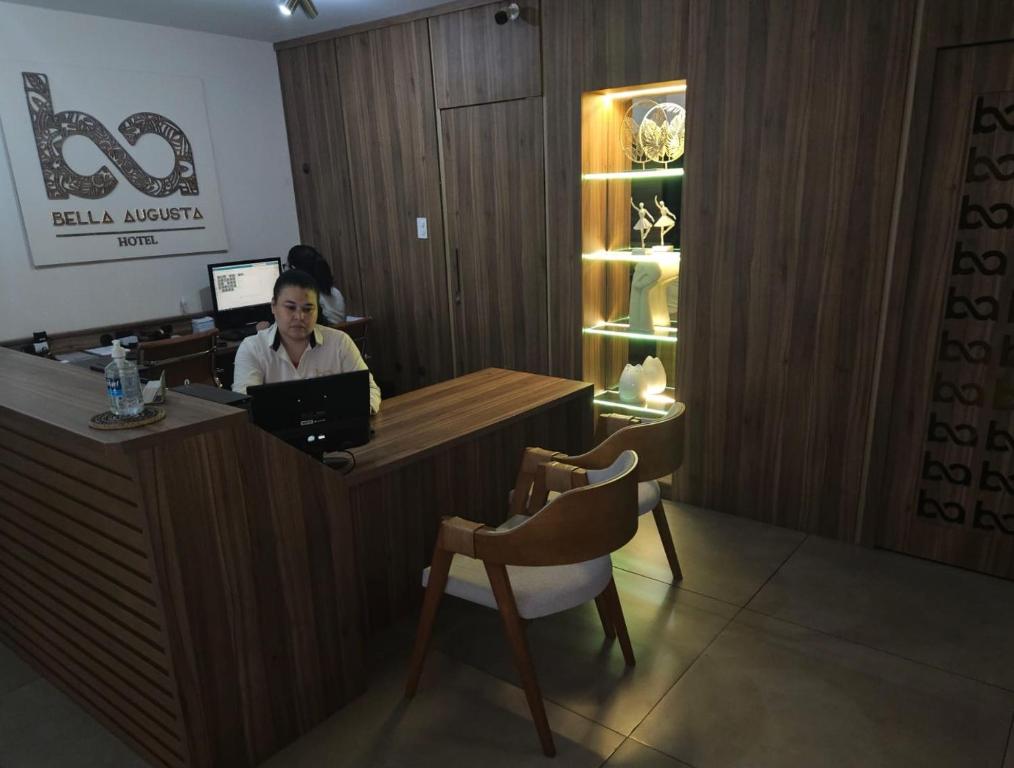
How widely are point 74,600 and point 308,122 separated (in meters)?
3.89

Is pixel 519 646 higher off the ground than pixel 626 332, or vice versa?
pixel 626 332

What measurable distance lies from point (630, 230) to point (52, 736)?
350 cm

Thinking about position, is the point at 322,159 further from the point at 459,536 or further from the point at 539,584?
the point at 539,584

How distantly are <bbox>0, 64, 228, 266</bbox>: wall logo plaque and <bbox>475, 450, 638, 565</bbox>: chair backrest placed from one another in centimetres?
367

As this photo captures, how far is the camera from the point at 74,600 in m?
2.15

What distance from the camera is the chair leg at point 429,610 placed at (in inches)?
83.4

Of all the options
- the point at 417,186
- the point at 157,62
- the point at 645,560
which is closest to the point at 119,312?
the point at 157,62

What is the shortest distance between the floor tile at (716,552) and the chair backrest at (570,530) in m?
1.12

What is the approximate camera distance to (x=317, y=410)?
2207mm

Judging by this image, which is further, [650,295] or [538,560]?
[650,295]

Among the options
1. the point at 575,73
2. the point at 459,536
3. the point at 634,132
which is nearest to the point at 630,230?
the point at 634,132

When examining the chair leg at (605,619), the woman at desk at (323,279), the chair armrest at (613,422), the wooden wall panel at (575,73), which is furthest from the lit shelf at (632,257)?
the chair leg at (605,619)

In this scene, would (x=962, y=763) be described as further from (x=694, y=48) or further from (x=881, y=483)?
(x=694, y=48)

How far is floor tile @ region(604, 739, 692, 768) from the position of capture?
78.1 inches
